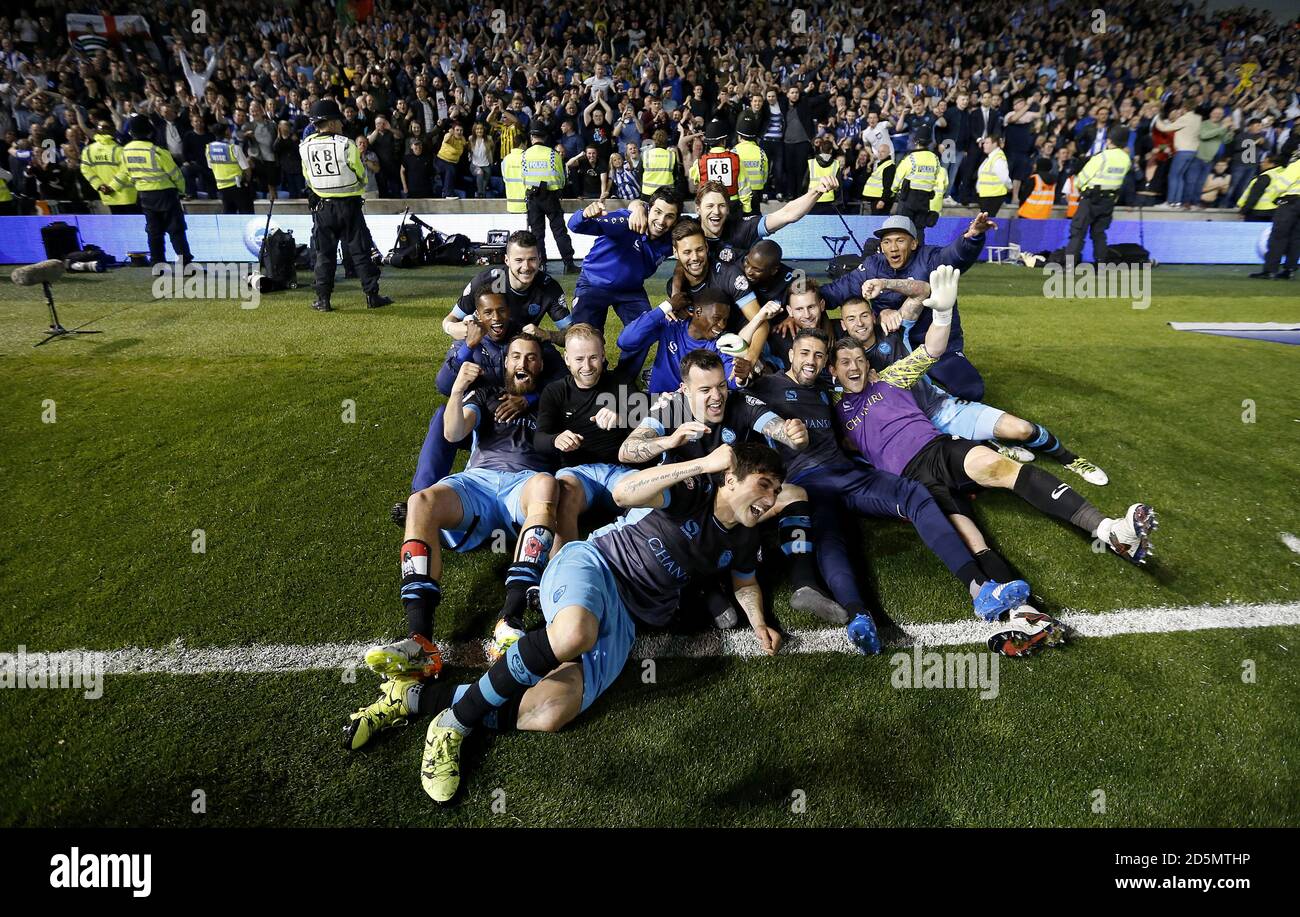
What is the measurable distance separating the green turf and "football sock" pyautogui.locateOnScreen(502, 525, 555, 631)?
0.30 meters

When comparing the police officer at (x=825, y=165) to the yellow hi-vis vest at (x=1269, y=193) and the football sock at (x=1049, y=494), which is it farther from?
the football sock at (x=1049, y=494)

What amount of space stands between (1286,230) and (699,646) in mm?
16410

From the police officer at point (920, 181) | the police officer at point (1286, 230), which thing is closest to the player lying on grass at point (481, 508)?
the police officer at point (920, 181)

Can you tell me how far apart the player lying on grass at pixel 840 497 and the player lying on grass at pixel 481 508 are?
143 cm

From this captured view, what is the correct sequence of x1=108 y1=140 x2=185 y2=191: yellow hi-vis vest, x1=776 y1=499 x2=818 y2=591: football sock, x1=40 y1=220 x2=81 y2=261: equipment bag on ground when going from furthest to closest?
x1=40 y1=220 x2=81 y2=261: equipment bag on ground → x1=108 y1=140 x2=185 y2=191: yellow hi-vis vest → x1=776 y1=499 x2=818 y2=591: football sock

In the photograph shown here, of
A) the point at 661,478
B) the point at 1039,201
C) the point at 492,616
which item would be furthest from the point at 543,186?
Result: the point at 1039,201

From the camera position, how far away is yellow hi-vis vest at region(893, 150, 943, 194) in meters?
12.8

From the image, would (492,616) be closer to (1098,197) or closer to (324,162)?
(324,162)

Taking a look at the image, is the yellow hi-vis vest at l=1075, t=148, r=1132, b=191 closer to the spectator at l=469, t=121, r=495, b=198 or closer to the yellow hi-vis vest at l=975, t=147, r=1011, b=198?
the yellow hi-vis vest at l=975, t=147, r=1011, b=198

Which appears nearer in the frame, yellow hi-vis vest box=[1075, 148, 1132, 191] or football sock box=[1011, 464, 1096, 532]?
football sock box=[1011, 464, 1096, 532]

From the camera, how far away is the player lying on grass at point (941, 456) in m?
4.07

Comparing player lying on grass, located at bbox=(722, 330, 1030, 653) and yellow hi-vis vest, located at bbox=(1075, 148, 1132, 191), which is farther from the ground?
yellow hi-vis vest, located at bbox=(1075, 148, 1132, 191)

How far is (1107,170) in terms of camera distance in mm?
12461

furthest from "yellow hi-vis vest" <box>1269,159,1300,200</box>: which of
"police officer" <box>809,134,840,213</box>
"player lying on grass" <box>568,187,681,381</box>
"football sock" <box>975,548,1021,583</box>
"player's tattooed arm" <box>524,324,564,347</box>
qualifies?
"player's tattooed arm" <box>524,324,564,347</box>
